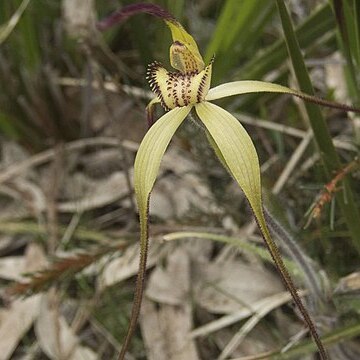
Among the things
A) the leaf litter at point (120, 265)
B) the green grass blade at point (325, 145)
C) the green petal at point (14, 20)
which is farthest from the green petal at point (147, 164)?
the green petal at point (14, 20)

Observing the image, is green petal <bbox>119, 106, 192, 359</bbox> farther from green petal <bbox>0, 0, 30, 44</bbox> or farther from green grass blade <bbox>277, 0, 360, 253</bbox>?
green petal <bbox>0, 0, 30, 44</bbox>

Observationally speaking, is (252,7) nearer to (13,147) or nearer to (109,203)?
(109,203)

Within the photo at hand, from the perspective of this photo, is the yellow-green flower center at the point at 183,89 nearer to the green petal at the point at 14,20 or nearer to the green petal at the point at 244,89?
the green petal at the point at 244,89

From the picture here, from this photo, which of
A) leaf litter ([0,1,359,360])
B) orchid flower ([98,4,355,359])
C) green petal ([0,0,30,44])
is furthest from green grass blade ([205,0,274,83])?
orchid flower ([98,4,355,359])

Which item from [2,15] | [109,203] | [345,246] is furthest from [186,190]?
[2,15]

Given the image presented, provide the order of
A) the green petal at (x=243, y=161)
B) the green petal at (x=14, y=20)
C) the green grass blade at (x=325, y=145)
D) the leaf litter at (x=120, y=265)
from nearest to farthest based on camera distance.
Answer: the green petal at (x=243, y=161) < the green grass blade at (x=325, y=145) < the leaf litter at (x=120, y=265) < the green petal at (x=14, y=20)

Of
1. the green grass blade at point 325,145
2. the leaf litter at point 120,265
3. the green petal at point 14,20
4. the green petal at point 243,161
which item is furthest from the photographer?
the green petal at point 14,20

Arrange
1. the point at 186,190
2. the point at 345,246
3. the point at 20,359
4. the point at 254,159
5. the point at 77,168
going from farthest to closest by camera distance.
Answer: the point at 77,168
the point at 186,190
the point at 20,359
the point at 345,246
the point at 254,159
